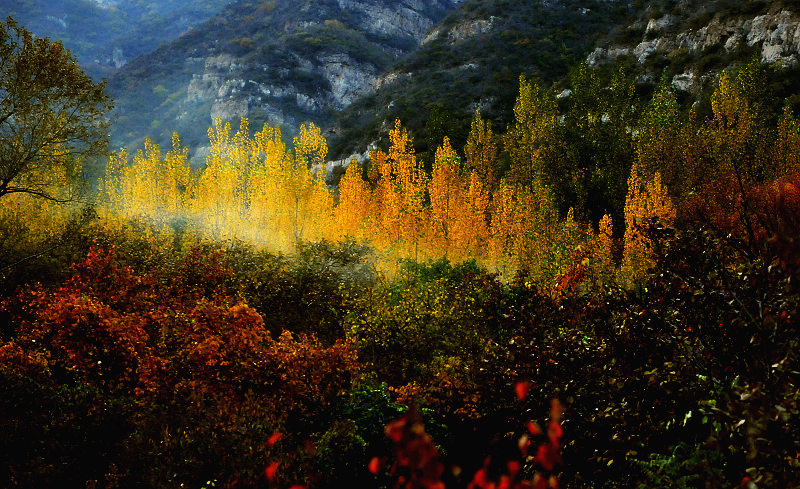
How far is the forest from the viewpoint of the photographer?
4234 millimetres

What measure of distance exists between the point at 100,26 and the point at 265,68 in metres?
120

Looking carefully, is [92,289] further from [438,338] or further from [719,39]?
[719,39]

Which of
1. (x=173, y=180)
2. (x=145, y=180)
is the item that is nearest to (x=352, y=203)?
(x=173, y=180)

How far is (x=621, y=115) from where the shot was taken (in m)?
27.4

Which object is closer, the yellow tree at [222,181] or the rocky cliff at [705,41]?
the yellow tree at [222,181]

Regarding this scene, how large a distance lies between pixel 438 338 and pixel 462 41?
276ft

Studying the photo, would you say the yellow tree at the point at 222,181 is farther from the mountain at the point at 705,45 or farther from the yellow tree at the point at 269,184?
the mountain at the point at 705,45

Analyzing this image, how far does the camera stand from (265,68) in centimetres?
10994

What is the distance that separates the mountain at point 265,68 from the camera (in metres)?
103

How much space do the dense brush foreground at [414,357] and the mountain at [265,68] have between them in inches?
3484

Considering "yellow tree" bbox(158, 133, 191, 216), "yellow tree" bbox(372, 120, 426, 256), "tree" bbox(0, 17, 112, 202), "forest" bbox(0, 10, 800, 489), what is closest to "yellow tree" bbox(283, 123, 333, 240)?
"forest" bbox(0, 10, 800, 489)

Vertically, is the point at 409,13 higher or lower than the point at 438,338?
higher

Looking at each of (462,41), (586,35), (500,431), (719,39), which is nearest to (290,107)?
(462,41)

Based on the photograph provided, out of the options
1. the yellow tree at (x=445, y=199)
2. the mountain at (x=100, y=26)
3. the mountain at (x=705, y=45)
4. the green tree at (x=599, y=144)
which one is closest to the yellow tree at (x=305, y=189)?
the yellow tree at (x=445, y=199)
